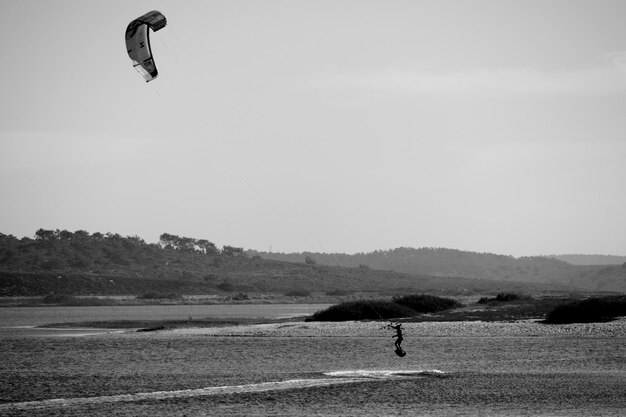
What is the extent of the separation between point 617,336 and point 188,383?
18.0m

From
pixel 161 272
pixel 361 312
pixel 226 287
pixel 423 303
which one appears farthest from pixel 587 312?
pixel 161 272

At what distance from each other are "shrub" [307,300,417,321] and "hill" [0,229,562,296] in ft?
191

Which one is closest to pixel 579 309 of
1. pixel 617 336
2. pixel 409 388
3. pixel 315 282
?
pixel 617 336

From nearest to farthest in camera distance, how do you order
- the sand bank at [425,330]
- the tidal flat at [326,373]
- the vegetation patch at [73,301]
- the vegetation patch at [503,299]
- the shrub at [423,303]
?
the tidal flat at [326,373] < the sand bank at [425,330] < the shrub at [423,303] < the vegetation patch at [503,299] < the vegetation patch at [73,301]

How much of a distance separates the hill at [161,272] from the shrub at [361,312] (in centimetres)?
5807

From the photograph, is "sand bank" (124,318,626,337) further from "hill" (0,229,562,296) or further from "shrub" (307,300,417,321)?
"hill" (0,229,562,296)

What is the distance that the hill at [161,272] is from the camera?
107m

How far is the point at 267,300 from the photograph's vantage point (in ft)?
328

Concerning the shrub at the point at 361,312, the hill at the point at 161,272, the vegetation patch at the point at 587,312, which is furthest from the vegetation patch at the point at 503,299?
the hill at the point at 161,272

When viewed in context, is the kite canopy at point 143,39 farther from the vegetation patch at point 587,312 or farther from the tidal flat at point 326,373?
the vegetation patch at point 587,312

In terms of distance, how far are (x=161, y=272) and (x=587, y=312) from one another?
89.8 metres

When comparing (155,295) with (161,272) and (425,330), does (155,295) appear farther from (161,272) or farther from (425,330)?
(425,330)

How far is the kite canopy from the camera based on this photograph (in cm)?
2969

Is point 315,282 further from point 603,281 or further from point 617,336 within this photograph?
point 617,336
